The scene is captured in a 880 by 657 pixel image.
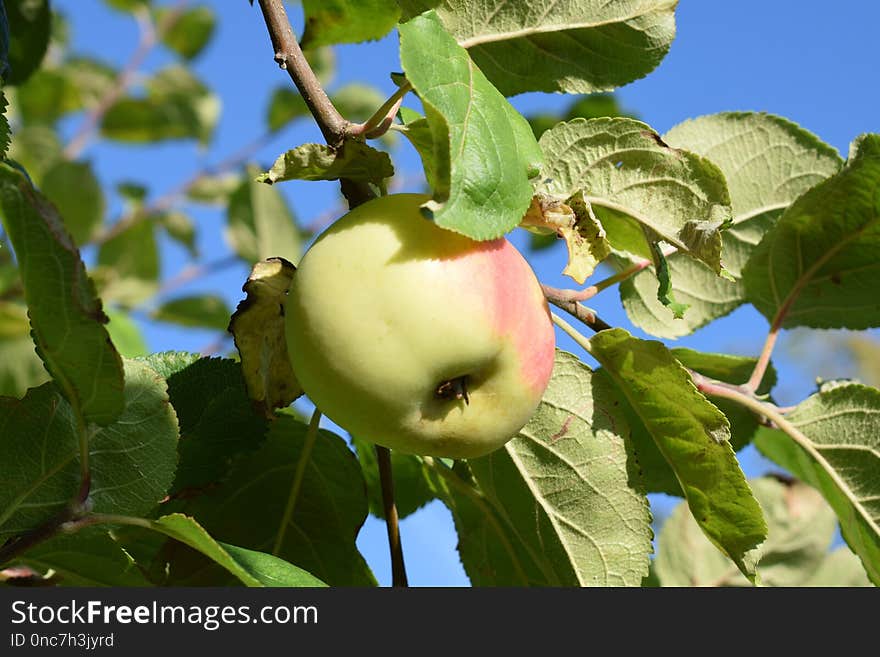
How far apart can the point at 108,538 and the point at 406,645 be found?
0.30 meters

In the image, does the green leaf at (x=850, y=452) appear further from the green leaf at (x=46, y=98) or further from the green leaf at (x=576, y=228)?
the green leaf at (x=46, y=98)

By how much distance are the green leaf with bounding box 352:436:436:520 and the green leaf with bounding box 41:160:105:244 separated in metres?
1.63

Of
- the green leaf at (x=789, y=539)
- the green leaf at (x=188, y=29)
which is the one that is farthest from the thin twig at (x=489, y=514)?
the green leaf at (x=188, y=29)

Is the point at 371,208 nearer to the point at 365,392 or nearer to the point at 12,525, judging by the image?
the point at 365,392

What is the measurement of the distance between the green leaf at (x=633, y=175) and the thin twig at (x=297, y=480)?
39cm

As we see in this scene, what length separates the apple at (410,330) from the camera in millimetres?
805

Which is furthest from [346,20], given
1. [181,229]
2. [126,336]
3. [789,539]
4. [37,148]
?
[181,229]

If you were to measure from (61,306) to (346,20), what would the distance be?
0.57 metres

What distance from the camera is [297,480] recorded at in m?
1.16

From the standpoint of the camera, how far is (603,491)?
1.06 m

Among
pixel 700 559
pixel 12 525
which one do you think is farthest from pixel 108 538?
pixel 700 559

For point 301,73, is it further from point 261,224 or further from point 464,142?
point 261,224

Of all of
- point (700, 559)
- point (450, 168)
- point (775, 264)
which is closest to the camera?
point (450, 168)

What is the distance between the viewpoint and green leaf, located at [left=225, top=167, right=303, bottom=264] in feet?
8.94
